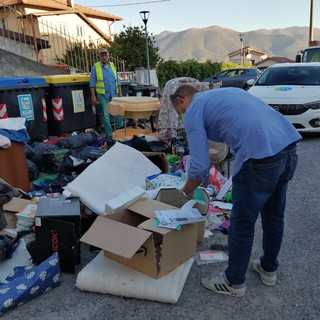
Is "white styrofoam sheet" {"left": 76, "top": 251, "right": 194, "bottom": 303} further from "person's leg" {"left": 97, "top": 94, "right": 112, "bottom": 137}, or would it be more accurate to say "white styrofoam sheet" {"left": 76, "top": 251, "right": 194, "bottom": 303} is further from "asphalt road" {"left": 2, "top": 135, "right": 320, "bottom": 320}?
"person's leg" {"left": 97, "top": 94, "right": 112, "bottom": 137}

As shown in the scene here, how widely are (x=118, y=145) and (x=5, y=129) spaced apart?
1.39 metres

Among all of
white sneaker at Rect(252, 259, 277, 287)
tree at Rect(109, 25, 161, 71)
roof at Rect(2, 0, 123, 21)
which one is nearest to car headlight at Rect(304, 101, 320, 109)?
white sneaker at Rect(252, 259, 277, 287)

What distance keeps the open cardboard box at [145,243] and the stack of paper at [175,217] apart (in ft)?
0.16

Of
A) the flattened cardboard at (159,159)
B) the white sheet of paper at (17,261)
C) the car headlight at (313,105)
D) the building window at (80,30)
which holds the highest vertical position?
the building window at (80,30)

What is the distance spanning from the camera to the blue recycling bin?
604 cm

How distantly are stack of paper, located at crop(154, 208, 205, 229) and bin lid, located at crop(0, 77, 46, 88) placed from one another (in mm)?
4352

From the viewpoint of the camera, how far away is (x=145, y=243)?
2588mm

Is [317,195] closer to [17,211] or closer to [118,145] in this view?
[118,145]

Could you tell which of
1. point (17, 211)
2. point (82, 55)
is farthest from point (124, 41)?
point (17, 211)

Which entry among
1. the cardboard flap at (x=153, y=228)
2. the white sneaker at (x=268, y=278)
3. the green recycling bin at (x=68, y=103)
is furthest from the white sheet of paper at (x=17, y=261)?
the green recycling bin at (x=68, y=103)

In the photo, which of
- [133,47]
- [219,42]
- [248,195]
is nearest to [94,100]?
[248,195]

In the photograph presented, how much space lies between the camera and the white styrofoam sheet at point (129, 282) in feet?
8.40

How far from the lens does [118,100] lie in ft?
19.6

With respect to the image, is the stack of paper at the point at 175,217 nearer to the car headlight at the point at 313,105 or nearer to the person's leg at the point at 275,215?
the person's leg at the point at 275,215
